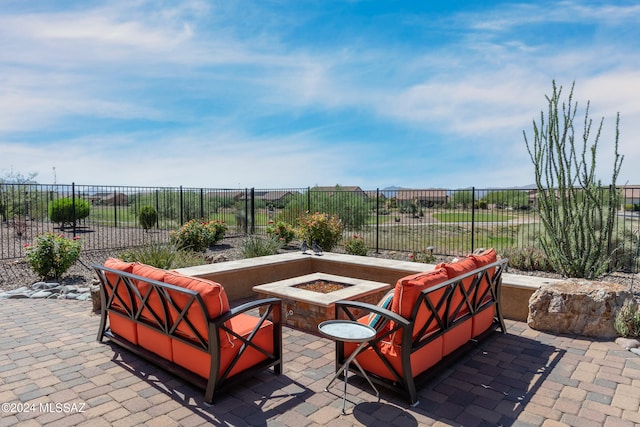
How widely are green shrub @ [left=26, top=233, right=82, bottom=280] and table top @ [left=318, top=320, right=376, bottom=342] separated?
20.9ft

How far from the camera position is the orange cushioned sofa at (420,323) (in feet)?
9.01

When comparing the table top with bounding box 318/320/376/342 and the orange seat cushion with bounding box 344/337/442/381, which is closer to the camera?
the table top with bounding box 318/320/376/342

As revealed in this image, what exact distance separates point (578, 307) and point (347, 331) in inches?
121

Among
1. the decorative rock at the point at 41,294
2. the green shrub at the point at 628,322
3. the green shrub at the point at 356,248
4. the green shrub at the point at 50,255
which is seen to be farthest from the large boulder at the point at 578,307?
the green shrub at the point at 50,255

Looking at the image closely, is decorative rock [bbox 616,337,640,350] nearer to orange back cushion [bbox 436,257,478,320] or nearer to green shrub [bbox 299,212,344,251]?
orange back cushion [bbox 436,257,478,320]

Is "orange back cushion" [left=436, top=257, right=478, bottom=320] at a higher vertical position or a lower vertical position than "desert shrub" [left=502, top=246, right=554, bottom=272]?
higher

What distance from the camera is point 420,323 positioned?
290cm

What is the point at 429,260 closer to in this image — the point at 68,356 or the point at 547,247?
the point at 547,247

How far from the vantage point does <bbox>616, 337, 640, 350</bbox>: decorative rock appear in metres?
3.85

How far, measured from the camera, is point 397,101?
35.6ft

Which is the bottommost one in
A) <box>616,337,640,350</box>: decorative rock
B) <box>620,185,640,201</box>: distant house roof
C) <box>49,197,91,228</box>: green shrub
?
<box>616,337,640,350</box>: decorative rock

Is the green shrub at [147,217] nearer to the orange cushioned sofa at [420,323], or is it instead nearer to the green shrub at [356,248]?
the green shrub at [356,248]

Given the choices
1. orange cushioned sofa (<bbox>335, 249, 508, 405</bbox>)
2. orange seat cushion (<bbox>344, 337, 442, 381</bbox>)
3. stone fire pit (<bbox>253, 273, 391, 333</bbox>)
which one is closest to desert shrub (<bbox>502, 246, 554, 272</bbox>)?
stone fire pit (<bbox>253, 273, 391, 333</bbox>)

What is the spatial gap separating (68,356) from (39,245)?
167 inches
